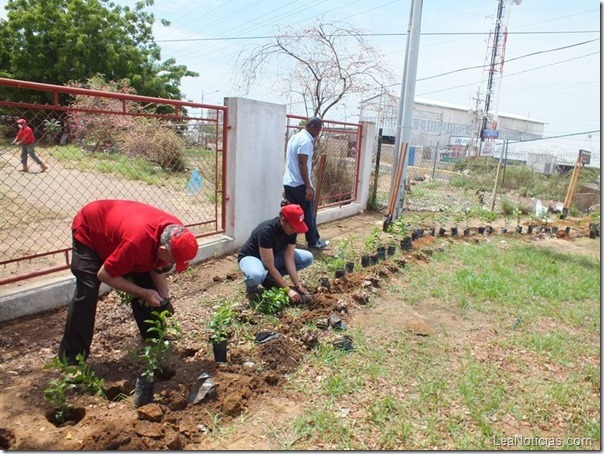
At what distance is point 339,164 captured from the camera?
923 centimetres

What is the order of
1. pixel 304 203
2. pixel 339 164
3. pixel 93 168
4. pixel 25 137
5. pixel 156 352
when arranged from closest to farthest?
1. pixel 156 352
2. pixel 304 203
3. pixel 25 137
4. pixel 339 164
5. pixel 93 168

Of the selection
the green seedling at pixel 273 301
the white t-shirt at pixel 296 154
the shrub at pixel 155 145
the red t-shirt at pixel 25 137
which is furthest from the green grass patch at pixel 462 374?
the shrub at pixel 155 145

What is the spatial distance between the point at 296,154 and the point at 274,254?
6.30ft

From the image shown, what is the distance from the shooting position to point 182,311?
13.1 feet

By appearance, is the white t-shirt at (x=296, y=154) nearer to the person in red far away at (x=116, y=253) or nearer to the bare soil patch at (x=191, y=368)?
the bare soil patch at (x=191, y=368)

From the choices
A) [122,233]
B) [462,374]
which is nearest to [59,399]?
[122,233]

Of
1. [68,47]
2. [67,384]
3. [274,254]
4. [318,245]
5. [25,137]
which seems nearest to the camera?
[67,384]

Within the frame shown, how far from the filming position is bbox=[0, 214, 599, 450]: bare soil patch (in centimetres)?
233

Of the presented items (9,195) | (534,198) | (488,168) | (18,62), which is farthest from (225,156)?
(18,62)

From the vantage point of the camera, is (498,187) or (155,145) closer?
(155,145)

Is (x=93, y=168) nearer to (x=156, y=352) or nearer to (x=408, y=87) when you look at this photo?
(x=408, y=87)

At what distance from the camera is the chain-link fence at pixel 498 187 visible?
11219 millimetres

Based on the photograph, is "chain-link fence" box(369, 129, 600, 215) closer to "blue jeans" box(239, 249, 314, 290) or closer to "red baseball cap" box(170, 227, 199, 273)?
"blue jeans" box(239, 249, 314, 290)

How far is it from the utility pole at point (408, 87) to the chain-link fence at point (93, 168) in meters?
3.52
